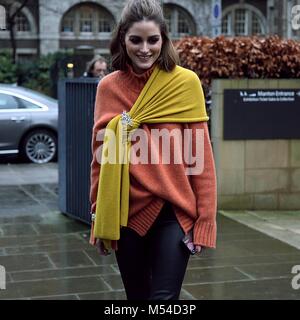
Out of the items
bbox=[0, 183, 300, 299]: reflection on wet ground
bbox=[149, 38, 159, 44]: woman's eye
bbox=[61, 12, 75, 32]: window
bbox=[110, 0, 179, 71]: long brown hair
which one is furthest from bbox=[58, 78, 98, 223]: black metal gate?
bbox=[61, 12, 75, 32]: window

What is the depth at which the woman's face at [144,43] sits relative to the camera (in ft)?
10.4

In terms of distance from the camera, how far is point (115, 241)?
10.6ft

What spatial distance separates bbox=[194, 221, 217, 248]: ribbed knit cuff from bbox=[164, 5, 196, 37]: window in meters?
38.7

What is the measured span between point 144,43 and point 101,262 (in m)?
3.05

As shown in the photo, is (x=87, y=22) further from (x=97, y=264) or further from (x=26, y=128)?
(x=97, y=264)

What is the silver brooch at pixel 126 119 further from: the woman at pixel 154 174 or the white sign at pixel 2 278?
the white sign at pixel 2 278

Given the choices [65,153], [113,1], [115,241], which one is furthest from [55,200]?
[113,1]

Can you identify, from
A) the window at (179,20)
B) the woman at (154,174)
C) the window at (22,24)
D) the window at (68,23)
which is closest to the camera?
the woman at (154,174)

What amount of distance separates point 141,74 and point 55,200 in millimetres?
5764

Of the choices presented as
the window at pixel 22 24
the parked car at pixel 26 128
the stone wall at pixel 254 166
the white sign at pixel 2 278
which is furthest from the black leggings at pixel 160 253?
the window at pixel 22 24

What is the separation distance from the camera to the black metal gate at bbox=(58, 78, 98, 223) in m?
6.97

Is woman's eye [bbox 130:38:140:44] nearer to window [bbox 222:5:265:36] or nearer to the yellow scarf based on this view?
the yellow scarf

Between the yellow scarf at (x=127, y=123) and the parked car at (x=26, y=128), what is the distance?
10.1 m

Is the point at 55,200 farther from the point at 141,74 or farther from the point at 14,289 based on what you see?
the point at 141,74
